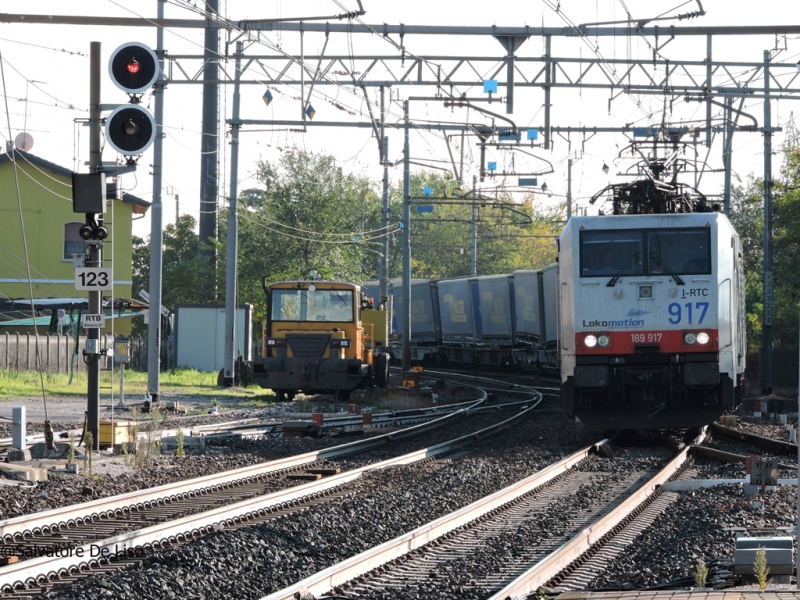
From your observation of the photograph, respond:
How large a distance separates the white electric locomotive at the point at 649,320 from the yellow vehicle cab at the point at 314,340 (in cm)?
953

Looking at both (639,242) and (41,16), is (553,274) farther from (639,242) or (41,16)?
(41,16)

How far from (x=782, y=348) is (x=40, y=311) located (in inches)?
1005

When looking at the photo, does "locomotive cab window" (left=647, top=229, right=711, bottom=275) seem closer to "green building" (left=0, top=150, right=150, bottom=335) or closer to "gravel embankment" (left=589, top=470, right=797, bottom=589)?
"gravel embankment" (left=589, top=470, right=797, bottom=589)

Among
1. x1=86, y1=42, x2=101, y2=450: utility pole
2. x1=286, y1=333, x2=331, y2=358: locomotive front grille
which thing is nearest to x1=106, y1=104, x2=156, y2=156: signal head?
x1=86, y1=42, x2=101, y2=450: utility pole

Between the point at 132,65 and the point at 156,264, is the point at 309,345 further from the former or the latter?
the point at 132,65

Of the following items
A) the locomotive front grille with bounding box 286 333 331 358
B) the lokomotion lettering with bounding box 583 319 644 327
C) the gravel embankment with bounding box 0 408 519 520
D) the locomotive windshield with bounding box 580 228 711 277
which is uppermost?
the locomotive windshield with bounding box 580 228 711 277

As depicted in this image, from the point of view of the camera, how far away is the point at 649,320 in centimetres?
1448

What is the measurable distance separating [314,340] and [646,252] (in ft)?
35.3

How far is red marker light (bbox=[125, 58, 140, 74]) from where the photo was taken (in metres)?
13.0

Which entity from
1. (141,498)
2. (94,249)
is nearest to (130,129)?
(94,249)

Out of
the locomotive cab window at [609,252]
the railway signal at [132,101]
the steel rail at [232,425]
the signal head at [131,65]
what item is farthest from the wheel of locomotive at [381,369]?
the signal head at [131,65]

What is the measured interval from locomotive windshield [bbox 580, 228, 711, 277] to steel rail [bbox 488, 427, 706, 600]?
13.7 ft

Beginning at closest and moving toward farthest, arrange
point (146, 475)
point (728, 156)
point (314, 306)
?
point (146, 475)
point (314, 306)
point (728, 156)

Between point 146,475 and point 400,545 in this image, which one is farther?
point 146,475
